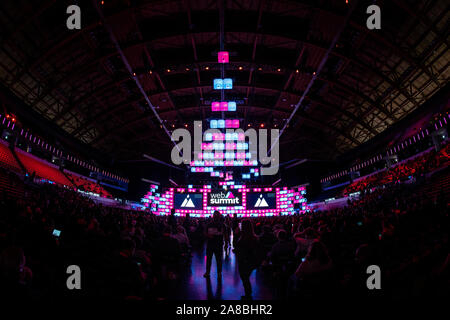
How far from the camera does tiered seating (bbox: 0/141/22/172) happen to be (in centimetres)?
1391

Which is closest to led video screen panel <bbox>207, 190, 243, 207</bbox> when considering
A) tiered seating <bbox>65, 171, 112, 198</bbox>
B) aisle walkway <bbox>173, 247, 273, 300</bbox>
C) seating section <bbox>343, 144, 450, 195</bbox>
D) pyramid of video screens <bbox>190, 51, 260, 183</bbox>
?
pyramid of video screens <bbox>190, 51, 260, 183</bbox>

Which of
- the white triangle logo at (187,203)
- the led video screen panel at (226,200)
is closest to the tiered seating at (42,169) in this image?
the led video screen panel at (226,200)

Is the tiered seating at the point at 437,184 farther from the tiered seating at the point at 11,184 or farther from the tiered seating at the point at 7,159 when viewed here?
the tiered seating at the point at 7,159

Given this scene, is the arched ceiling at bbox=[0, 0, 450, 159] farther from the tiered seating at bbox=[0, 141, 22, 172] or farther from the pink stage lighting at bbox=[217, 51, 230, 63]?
the tiered seating at bbox=[0, 141, 22, 172]

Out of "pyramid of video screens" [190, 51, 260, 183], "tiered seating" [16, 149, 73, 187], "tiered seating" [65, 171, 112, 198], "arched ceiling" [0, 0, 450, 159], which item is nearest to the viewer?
"arched ceiling" [0, 0, 450, 159]

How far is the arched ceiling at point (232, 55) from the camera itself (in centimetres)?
1338

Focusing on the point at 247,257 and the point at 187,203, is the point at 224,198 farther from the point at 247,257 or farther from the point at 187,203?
the point at 247,257

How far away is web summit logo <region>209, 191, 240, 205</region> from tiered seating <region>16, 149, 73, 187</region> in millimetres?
14021

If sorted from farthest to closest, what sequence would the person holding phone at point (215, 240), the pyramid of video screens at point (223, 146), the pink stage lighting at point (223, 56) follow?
the pyramid of video screens at point (223, 146), the pink stage lighting at point (223, 56), the person holding phone at point (215, 240)

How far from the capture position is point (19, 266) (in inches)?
135

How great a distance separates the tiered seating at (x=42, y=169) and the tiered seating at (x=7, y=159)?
89 centimetres

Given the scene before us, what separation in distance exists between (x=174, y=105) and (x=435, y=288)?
65.4ft

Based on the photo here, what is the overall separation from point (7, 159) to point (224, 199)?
63.9ft

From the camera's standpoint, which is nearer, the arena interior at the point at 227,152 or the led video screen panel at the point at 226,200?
the arena interior at the point at 227,152
